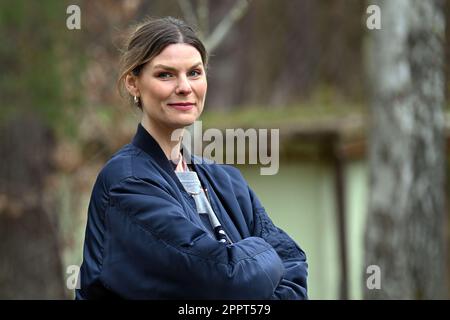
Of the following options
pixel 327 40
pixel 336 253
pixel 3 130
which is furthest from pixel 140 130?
pixel 327 40

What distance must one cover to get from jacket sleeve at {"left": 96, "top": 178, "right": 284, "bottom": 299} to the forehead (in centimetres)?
33

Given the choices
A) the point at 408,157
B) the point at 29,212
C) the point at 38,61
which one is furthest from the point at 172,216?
the point at 29,212

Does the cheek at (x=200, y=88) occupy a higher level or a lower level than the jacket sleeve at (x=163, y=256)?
higher

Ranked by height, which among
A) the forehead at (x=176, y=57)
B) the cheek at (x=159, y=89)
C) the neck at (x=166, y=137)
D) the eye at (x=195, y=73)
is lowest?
the neck at (x=166, y=137)

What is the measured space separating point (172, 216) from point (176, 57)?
0.45 m

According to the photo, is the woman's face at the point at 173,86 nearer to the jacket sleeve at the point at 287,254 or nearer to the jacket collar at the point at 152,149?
the jacket collar at the point at 152,149

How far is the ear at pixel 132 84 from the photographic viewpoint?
→ 8.61 ft

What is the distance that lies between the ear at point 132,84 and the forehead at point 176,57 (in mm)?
101

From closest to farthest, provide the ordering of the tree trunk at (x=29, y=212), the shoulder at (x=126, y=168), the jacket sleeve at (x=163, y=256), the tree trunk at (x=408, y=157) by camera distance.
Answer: the jacket sleeve at (x=163, y=256), the shoulder at (x=126, y=168), the tree trunk at (x=408, y=157), the tree trunk at (x=29, y=212)

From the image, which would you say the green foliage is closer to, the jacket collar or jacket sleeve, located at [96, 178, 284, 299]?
the jacket collar

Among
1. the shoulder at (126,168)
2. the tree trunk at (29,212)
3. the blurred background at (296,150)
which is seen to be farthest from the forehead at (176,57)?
the tree trunk at (29,212)

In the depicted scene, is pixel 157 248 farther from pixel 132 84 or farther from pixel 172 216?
pixel 132 84

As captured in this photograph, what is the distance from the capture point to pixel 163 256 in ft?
7.61

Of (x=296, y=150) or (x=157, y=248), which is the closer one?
(x=157, y=248)
